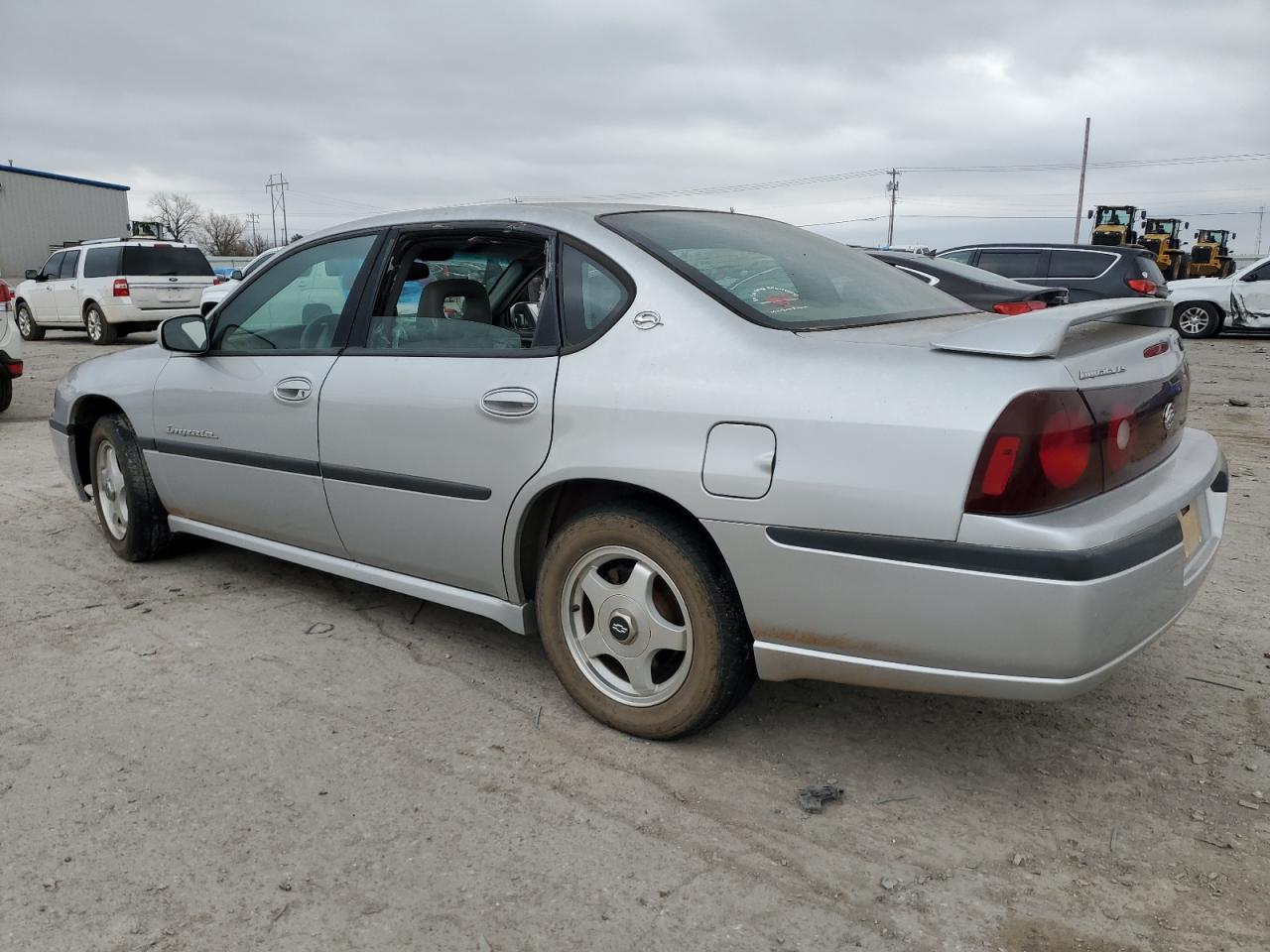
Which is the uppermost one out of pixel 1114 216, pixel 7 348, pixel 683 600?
pixel 1114 216

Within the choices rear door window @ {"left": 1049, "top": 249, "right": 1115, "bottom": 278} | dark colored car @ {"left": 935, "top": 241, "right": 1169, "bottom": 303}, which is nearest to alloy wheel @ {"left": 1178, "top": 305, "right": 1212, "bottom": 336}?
dark colored car @ {"left": 935, "top": 241, "right": 1169, "bottom": 303}

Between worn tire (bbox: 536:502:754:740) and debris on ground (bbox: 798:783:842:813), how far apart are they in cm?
30

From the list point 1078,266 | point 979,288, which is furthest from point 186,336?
point 1078,266

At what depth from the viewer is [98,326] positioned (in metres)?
16.1

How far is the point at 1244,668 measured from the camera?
3.34m

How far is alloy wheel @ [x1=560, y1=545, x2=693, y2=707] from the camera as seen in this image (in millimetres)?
2725

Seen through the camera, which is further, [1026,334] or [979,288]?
[979,288]

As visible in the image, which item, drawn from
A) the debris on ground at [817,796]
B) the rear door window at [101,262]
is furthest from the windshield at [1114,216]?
the debris on ground at [817,796]

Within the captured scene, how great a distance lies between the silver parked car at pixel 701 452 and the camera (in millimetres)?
2217

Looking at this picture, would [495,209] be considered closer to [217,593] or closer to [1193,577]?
[217,593]

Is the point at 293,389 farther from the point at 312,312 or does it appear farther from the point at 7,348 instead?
the point at 7,348

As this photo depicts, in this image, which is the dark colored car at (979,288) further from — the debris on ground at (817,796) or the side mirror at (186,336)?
the debris on ground at (817,796)

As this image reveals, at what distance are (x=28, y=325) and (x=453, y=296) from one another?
18036 millimetres

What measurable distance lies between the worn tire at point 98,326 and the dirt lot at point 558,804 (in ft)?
45.6
